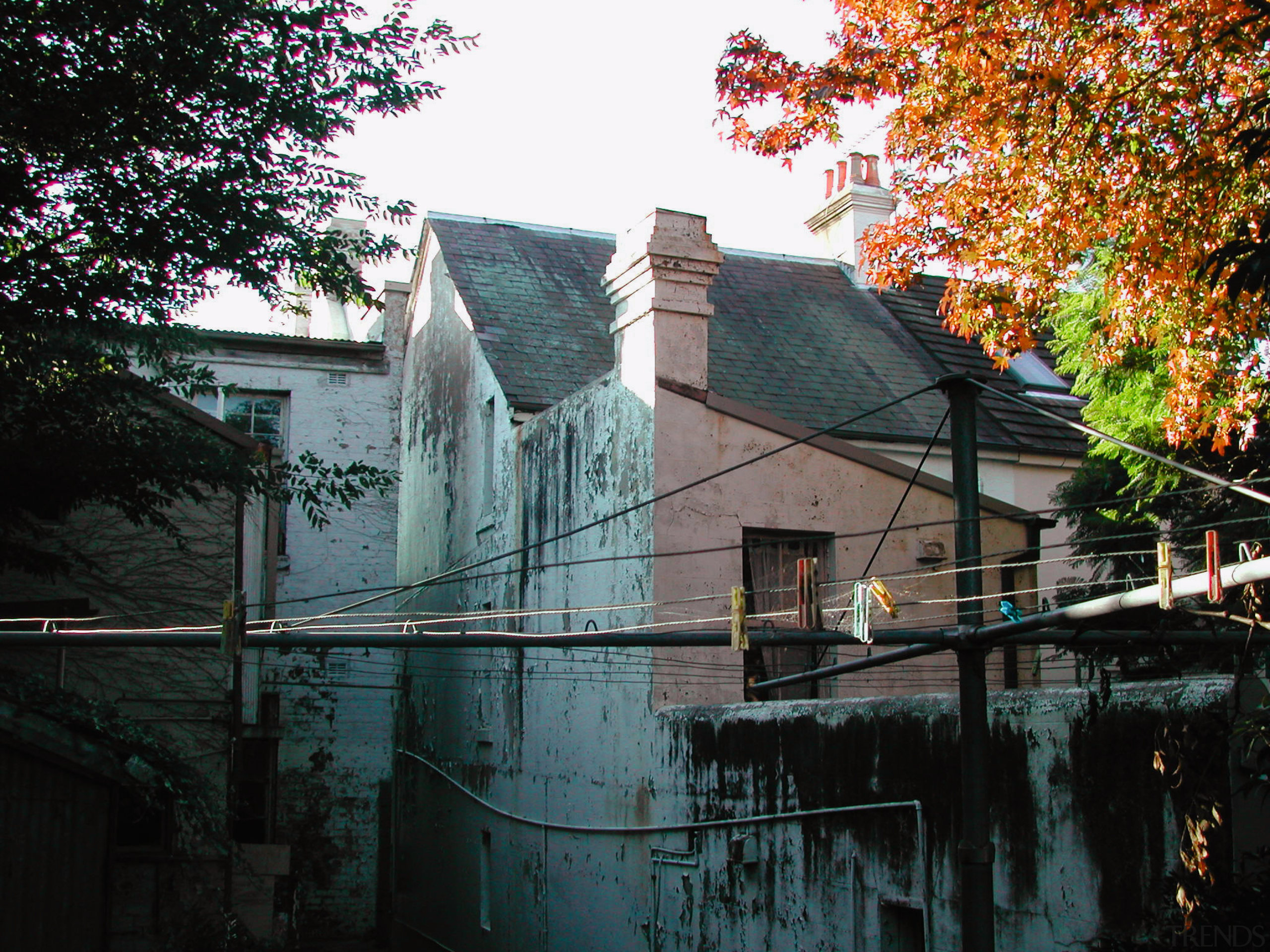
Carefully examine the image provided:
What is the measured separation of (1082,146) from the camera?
9.53 meters

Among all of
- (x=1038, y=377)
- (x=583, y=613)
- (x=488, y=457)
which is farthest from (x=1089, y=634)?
(x=1038, y=377)

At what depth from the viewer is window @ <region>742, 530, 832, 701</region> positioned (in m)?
13.0

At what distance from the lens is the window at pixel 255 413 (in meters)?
21.3

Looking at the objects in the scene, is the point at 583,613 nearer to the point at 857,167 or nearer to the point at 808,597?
the point at 808,597

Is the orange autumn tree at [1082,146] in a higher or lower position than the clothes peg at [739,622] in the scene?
higher

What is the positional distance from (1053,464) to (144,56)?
12.9 metres

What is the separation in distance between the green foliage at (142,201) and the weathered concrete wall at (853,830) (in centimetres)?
515

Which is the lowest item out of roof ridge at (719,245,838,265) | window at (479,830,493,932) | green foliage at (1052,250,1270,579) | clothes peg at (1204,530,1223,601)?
A: window at (479,830,493,932)

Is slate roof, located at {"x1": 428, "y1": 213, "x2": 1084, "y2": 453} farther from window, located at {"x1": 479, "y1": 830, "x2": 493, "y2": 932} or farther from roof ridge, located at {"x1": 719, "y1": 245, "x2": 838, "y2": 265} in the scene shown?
window, located at {"x1": 479, "y1": 830, "x2": 493, "y2": 932}

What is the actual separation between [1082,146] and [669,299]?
4.47 m

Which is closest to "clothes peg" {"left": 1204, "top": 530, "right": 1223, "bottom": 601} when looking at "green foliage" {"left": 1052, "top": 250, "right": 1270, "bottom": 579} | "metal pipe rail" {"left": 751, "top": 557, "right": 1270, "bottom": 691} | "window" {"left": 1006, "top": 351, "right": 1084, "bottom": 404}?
"metal pipe rail" {"left": 751, "top": 557, "right": 1270, "bottom": 691}

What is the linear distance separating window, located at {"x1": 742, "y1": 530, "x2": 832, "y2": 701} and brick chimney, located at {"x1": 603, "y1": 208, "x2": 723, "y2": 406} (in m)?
1.74

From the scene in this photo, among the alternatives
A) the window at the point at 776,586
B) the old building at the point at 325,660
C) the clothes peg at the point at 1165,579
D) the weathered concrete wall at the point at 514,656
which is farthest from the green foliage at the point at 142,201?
the clothes peg at the point at 1165,579

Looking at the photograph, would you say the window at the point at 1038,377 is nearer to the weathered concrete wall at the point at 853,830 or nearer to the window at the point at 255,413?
the weathered concrete wall at the point at 853,830
